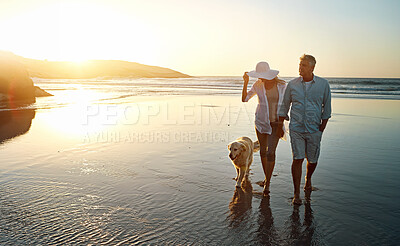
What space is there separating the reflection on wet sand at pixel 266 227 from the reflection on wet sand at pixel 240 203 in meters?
0.23

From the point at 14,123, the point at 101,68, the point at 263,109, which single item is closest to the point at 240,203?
the point at 263,109

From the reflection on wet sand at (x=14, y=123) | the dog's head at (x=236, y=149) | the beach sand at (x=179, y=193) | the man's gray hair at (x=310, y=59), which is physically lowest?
the beach sand at (x=179, y=193)

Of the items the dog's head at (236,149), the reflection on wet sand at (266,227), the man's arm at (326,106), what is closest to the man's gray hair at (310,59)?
the man's arm at (326,106)

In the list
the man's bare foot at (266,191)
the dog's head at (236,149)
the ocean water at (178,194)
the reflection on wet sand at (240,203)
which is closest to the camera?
the ocean water at (178,194)

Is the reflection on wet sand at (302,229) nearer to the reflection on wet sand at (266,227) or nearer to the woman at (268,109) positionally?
the reflection on wet sand at (266,227)

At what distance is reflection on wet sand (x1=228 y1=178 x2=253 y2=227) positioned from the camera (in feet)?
13.4

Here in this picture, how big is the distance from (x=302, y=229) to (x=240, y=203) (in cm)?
110

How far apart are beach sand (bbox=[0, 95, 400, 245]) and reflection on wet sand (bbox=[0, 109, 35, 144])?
1.19 feet

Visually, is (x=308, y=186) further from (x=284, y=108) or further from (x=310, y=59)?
(x=310, y=59)

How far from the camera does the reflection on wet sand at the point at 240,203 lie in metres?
4.09

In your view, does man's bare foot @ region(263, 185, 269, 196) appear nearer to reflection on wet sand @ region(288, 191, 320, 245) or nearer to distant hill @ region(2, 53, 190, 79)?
reflection on wet sand @ region(288, 191, 320, 245)

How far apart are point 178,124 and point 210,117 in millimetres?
2214

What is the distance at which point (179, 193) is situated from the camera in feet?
16.1

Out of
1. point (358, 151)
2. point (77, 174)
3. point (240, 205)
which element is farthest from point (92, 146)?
point (358, 151)
